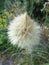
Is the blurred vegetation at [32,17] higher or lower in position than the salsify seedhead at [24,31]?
lower

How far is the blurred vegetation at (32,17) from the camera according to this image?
11.9 feet

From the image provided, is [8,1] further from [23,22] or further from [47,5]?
[23,22]

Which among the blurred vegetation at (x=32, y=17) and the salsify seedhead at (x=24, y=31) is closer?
the salsify seedhead at (x=24, y=31)

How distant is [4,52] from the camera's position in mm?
4141

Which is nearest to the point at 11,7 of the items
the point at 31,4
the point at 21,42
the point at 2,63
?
the point at 31,4

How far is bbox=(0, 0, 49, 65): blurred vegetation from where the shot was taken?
364 centimetres

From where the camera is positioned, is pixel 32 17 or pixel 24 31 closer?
pixel 24 31

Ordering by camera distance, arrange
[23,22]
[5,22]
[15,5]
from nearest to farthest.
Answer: [23,22], [5,22], [15,5]

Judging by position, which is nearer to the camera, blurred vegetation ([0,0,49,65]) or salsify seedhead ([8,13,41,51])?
salsify seedhead ([8,13,41,51])

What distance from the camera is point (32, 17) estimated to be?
5.78 m

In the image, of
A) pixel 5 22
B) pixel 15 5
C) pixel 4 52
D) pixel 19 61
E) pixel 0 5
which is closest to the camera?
pixel 19 61

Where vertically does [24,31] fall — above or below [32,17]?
above

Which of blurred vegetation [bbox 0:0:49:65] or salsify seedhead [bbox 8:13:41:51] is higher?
salsify seedhead [bbox 8:13:41:51]

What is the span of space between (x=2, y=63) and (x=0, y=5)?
10.6ft
